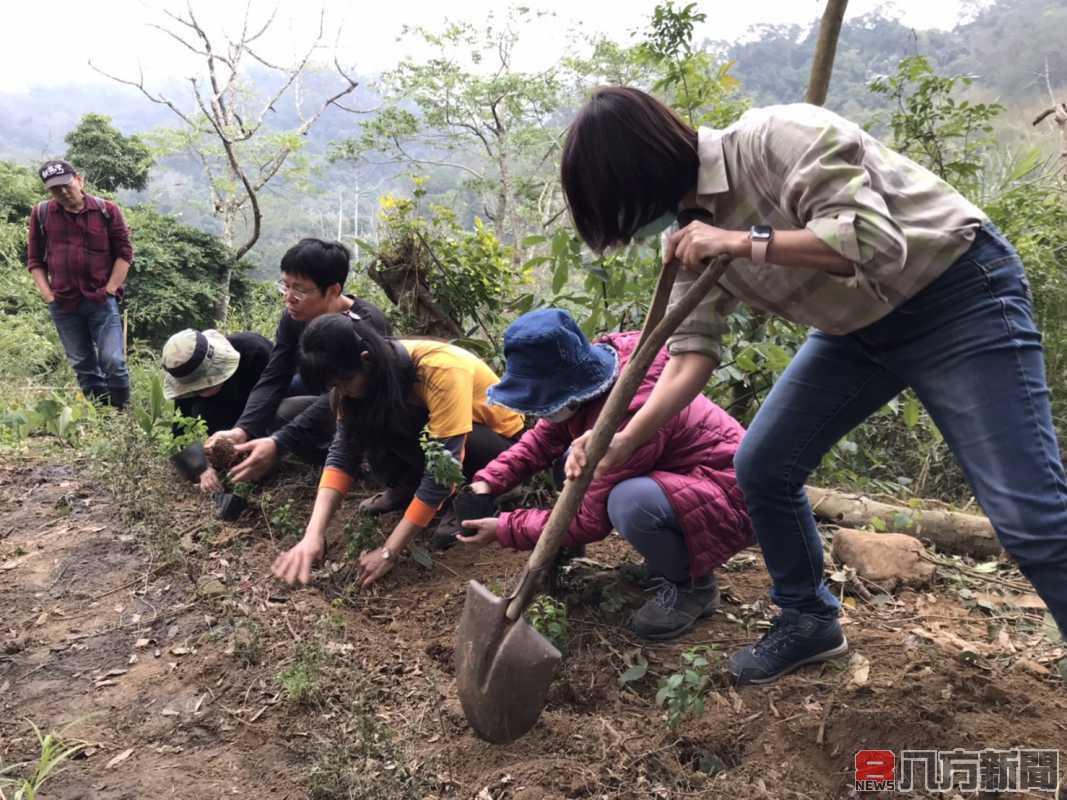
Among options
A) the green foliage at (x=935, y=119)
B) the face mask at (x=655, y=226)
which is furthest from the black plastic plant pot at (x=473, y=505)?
the green foliage at (x=935, y=119)

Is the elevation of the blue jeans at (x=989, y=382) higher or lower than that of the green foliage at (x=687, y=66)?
lower

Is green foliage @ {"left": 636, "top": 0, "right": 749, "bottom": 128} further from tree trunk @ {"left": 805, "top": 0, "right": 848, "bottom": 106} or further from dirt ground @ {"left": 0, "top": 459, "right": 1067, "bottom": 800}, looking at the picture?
dirt ground @ {"left": 0, "top": 459, "right": 1067, "bottom": 800}

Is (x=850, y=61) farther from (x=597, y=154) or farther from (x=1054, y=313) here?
(x=597, y=154)

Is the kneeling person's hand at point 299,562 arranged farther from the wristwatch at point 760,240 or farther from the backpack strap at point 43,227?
the backpack strap at point 43,227

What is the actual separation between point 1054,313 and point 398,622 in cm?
416

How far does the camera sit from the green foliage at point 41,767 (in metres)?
1.53

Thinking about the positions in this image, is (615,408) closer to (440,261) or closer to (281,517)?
(281,517)

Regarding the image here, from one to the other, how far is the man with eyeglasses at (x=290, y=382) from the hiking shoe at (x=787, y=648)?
1.89 metres

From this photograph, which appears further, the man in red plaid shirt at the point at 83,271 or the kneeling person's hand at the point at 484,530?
the man in red plaid shirt at the point at 83,271

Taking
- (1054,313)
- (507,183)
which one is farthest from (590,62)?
(1054,313)

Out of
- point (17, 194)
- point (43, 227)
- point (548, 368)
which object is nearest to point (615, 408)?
point (548, 368)

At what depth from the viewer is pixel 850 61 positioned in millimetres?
26922

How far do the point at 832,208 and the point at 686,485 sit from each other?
95 cm

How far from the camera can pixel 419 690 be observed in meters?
1.96
